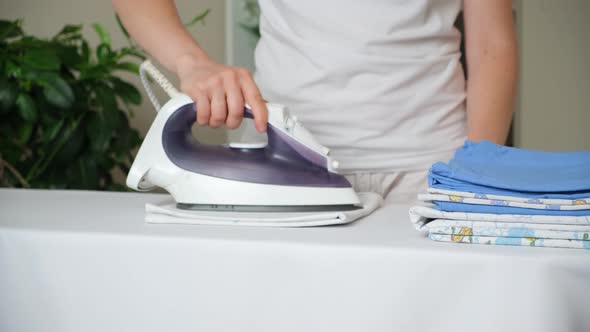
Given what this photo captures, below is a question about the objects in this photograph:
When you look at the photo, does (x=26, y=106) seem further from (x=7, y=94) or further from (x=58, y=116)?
(x=58, y=116)

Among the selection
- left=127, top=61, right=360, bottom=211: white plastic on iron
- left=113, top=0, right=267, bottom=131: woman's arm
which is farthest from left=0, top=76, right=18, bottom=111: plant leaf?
left=127, top=61, right=360, bottom=211: white plastic on iron

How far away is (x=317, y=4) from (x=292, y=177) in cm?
39

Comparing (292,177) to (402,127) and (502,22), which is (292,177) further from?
(502,22)

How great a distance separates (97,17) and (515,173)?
96.9 inches

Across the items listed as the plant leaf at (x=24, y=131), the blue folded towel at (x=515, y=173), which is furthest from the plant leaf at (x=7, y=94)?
the blue folded towel at (x=515, y=173)

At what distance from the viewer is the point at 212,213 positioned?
2.75 feet

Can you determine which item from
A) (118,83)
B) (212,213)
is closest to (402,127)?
(212,213)

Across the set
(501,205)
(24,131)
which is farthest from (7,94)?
(501,205)

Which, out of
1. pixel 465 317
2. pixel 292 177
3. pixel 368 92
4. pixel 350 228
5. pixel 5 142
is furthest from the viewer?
pixel 5 142

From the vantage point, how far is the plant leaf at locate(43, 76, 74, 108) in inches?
81.7

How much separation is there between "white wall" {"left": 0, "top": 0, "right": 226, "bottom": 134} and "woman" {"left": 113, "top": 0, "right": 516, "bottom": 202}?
174 cm

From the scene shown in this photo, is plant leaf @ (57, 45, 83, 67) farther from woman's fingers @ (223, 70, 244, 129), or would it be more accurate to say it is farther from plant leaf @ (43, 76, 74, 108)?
woman's fingers @ (223, 70, 244, 129)

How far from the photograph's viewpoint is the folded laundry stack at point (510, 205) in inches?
25.9

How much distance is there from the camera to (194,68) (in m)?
0.97
